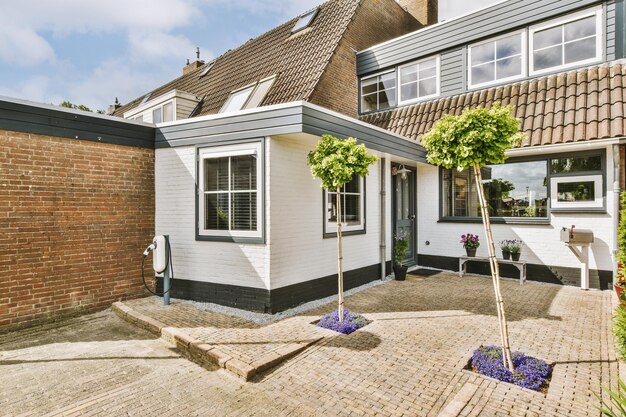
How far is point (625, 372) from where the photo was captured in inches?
141

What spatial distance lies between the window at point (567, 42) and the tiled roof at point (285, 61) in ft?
17.2

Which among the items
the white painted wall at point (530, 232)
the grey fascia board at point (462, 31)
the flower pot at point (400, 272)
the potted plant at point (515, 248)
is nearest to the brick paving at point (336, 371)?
the white painted wall at point (530, 232)

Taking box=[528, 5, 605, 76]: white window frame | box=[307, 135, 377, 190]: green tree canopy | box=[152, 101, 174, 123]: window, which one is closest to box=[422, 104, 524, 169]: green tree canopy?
box=[307, 135, 377, 190]: green tree canopy

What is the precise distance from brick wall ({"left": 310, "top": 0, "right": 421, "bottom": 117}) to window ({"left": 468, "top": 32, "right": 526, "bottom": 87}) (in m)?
3.45

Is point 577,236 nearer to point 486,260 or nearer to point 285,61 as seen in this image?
point 486,260

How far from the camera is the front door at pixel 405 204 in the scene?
30.6 feet

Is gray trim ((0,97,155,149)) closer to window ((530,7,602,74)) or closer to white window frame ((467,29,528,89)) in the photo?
white window frame ((467,29,528,89))

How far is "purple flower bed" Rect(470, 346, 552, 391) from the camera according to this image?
3.51 meters

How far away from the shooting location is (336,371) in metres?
3.90

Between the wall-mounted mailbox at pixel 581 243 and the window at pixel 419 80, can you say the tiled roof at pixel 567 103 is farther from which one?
the wall-mounted mailbox at pixel 581 243

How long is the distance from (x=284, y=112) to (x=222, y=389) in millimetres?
3871

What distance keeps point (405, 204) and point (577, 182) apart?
3.89 meters

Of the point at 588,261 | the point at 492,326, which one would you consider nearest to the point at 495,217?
the point at 588,261

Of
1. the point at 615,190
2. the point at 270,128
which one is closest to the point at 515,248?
the point at 615,190
